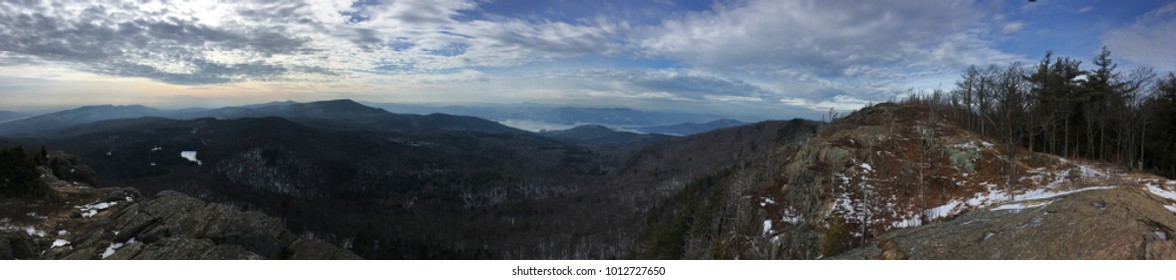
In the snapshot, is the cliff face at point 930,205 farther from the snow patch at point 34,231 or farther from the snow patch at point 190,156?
the snow patch at point 190,156

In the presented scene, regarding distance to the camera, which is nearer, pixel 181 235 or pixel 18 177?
pixel 18 177

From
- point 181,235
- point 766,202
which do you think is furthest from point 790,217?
point 181,235

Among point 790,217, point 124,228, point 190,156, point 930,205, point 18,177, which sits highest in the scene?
point 18,177

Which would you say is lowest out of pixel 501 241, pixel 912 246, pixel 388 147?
pixel 501 241

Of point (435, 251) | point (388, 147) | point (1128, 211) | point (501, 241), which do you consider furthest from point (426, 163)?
point (1128, 211)

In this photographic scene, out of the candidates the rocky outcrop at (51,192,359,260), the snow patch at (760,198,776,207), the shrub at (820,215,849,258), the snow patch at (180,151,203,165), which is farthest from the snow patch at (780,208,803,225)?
the snow patch at (180,151,203,165)

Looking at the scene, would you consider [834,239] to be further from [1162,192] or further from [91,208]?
[91,208]

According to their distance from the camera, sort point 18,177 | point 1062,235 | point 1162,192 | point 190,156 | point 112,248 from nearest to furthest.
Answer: point 1062,235 → point 1162,192 → point 112,248 → point 18,177 → point 190,156
